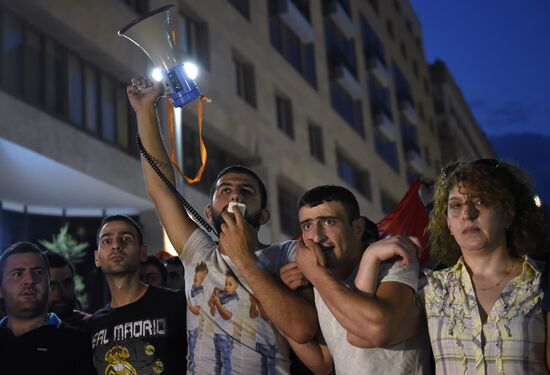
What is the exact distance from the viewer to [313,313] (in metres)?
3.53

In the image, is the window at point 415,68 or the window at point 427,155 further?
the window at point 415,68

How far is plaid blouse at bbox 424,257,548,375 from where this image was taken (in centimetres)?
294

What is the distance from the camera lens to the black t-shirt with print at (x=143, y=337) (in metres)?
3.96

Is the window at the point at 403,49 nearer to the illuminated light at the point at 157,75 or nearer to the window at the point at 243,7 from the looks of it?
the window at the point at 243,7

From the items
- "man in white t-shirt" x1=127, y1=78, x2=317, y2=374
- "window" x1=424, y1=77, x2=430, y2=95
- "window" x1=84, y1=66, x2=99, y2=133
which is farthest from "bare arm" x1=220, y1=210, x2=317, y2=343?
"window" x1=424, y1=77, x2=430, y2=95

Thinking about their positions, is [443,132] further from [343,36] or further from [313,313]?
[313,313]

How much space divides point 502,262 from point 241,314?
4.29ft

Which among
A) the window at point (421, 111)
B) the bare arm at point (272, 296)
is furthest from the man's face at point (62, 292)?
the window at point (421, 111)

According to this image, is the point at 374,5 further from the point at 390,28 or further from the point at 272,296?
the point at 272,296

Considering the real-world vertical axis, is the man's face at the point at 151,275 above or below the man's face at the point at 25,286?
above

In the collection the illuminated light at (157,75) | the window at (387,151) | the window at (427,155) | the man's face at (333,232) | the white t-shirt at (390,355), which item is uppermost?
the window at (427,155)

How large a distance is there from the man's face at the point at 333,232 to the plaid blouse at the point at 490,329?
493mm

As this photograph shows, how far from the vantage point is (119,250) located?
14.7 feet

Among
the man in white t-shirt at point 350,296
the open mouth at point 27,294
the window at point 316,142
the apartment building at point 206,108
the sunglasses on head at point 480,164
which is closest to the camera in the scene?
the man in white t-shirt at point 350,296
